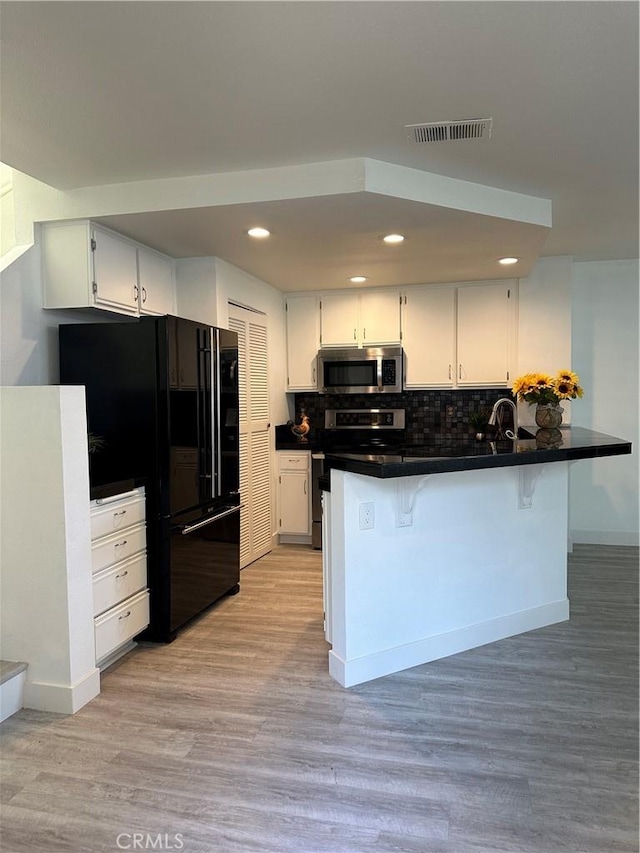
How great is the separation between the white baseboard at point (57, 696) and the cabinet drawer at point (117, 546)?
513 millimetres

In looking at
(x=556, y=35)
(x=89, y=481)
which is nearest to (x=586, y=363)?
(x=556, y=35)

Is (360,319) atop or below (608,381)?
atop

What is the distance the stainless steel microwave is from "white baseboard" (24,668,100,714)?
3302 millimetres

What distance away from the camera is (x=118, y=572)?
294 cm

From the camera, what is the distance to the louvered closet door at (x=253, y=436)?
4.48 meters

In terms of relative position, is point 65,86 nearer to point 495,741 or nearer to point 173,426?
point 173,426

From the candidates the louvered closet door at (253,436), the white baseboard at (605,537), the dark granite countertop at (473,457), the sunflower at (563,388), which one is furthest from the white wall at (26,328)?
the white baseboard at (605,537)

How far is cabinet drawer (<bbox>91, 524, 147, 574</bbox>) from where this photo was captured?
9.09 ft

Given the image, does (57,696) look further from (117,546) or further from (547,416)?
(547,416)

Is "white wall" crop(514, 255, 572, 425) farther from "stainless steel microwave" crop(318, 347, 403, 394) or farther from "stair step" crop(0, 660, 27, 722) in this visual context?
"stair step" crop(0, 660, 27, 722)

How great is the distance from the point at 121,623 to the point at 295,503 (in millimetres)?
2417

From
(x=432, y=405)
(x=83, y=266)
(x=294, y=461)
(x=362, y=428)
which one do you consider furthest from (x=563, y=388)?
(x=83, y=266)

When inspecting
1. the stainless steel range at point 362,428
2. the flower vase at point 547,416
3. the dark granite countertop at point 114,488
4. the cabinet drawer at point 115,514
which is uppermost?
the flower vase at point 547,416

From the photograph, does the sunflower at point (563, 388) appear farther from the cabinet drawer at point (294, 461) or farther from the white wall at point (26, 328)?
the white wall at point (26, 328)
